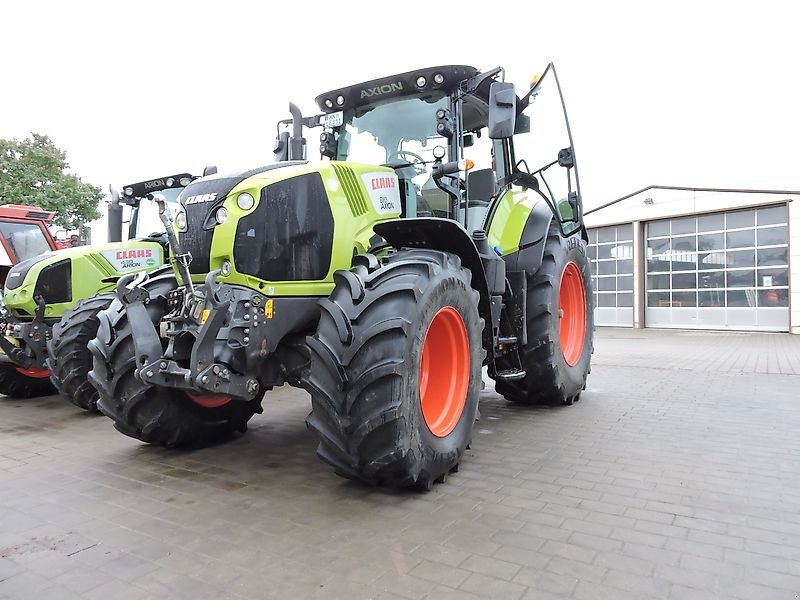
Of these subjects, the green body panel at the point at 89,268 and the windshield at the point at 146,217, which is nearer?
the green body panel at the point at 89,268

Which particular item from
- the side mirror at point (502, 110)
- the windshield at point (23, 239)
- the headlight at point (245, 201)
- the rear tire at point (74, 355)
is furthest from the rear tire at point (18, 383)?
the side mirror at point (502, 110)

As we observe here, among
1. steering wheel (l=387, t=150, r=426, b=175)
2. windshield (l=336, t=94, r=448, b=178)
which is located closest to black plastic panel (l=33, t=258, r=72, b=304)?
windshield (l=336, t=94, r=448, b=178)

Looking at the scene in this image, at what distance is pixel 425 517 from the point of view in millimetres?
3293

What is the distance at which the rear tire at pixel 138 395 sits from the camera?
412 centimetres

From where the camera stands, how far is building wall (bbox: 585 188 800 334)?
19.2 meters

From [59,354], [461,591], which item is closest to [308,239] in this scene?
[461,591]

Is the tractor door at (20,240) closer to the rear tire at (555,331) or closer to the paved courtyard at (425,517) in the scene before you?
the paved courtyard at (425,517)

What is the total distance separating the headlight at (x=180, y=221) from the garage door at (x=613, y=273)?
71.4ft

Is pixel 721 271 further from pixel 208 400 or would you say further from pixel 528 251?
pixel 208 400

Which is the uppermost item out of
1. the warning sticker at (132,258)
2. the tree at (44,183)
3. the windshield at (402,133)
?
the tree at (44,183)

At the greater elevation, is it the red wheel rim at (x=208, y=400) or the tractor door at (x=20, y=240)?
the tractor door at (x=20, y=240)

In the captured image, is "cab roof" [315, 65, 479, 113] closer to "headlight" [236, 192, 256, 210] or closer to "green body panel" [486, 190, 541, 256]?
"green body panel" [486, 190, 541, 256]

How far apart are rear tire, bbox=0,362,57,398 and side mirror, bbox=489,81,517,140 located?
648 centimetres

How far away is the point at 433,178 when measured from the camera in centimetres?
477
